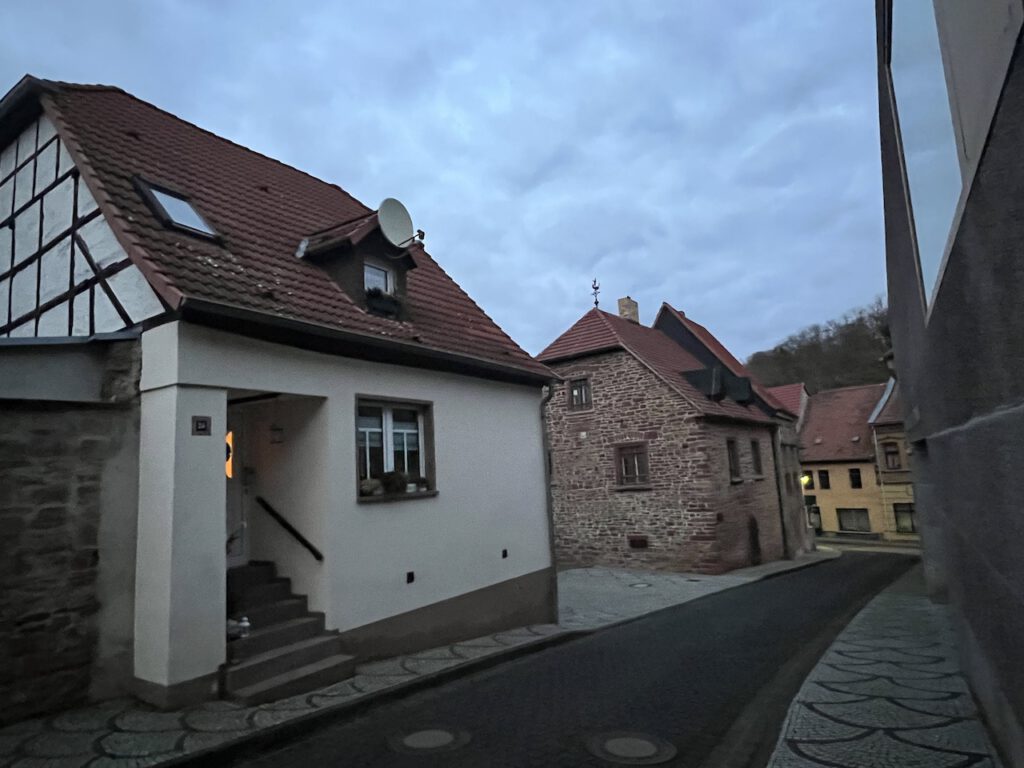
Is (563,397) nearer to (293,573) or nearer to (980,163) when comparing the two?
(293,573)

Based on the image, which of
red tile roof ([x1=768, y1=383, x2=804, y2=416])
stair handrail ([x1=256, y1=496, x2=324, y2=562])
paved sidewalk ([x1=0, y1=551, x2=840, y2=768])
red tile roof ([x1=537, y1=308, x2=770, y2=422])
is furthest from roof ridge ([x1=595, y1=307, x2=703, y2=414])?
red tile roof ([x1=768, y1=383, x2=804, y2=416])

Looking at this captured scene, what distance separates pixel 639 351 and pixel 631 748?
14.9 metres

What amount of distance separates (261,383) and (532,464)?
4773mm

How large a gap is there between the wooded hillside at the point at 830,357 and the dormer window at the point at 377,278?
116 feet

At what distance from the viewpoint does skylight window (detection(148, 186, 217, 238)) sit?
666 cm

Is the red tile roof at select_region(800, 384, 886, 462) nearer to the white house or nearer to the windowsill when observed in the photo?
the white house

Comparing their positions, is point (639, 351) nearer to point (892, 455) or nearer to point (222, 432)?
point (222, 432)

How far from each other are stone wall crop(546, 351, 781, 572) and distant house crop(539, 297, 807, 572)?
30 millimetres

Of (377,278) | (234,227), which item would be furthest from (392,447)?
(234,227)

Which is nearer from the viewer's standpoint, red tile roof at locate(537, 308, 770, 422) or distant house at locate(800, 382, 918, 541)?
red tile roof at locate(537, 308, 770, 422)

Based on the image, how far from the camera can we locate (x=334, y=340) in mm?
6816

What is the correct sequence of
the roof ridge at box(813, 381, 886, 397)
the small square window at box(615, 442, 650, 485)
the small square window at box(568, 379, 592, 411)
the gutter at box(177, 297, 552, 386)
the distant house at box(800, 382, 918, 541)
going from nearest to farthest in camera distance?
the gutter at box(177, 297, 552, 386) → the small square window at box(615, 442, 650, 485) → the small square window at box(568, 379, 592, 411) → the distant house at box(800, 382, 918, 541) → the roof ridge at box(813, 381, 886, 397)

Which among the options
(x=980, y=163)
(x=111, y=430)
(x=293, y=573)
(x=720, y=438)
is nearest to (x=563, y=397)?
(x=720, y=438)

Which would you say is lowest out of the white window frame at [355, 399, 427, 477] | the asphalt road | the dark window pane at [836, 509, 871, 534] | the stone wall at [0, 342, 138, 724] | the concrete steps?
the dark window pane at [836, 509, 871, 534]
